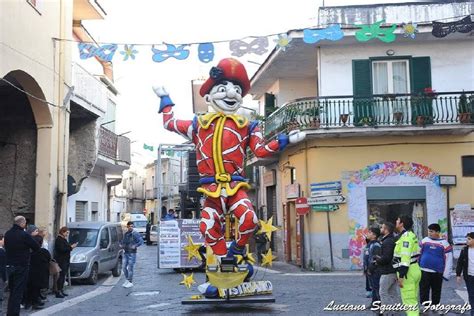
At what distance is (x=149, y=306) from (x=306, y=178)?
9.76 meters

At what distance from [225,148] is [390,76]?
11891mm

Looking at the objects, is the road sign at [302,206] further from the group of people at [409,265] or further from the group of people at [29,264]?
the group of people at [409,265]

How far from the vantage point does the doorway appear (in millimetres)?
19031

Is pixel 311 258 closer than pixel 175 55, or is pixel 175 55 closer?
pixel 175 55

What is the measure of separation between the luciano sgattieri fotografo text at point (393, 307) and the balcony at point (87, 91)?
901cm

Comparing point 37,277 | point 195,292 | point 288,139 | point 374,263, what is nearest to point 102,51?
point 37,277

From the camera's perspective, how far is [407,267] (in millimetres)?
8180

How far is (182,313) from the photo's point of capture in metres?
9.91

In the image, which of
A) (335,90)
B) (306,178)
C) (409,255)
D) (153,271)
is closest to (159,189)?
(153,271)

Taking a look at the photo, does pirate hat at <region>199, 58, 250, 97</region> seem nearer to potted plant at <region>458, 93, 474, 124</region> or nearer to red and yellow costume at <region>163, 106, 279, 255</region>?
red and yellow costume at <region>163, 106, 279, 255</region>

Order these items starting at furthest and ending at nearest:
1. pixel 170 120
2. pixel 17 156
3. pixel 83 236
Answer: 1. pixel 83 236
2. pixel 17 156
3. pixel 170 120

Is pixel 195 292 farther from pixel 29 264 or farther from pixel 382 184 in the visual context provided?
pixel 382 184

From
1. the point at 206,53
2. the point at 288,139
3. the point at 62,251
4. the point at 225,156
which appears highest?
the point at 206,53

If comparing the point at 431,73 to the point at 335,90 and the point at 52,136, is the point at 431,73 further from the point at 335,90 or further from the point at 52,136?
the point at 52,136
